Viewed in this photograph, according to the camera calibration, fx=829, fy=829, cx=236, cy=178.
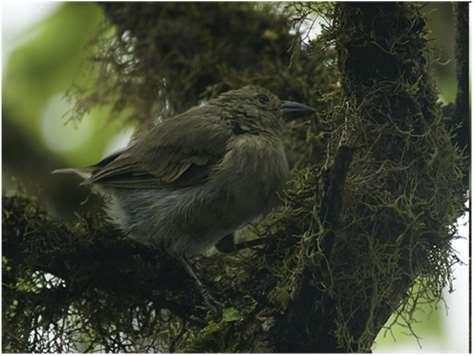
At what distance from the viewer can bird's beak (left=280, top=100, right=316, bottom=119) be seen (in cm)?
423

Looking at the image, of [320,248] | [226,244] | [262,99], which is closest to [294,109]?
[262,99]

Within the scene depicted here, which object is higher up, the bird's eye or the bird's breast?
→ the bird's eye

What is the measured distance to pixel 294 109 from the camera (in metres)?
4.25

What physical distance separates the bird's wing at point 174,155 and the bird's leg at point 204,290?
373 mm

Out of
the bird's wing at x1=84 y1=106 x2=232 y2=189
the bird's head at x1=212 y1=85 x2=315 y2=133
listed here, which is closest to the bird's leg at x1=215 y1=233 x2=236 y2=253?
the bird's wing at x1=84 y1=106 x2=232 y2=189

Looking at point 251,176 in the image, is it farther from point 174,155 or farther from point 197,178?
point 174,155

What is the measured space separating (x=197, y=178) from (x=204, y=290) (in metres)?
0.54

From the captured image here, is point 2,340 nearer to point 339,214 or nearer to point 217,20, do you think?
point 339,214

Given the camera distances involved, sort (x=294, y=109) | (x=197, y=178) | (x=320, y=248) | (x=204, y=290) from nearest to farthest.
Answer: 1. (x=320, y=248)
2. (x=204, y=290)
3. (x=197, y=178)
4. (x=294, y=109)

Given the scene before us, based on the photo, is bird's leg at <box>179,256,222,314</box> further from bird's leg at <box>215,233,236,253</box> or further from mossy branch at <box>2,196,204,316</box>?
bird's leg at <box>215,233,236,253</box>

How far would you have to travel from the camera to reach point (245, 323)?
11.1 feet

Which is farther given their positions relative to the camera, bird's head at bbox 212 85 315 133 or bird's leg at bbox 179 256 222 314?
bird's head at bbox 212 85 315 133

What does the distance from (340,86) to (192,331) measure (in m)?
1.25

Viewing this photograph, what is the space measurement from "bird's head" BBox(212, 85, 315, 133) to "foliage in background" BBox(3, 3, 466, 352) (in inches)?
6.6
